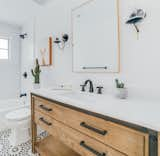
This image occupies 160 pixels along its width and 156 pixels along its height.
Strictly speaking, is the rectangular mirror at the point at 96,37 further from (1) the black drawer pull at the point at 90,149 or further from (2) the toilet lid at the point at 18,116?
(2) the toilet lid at the point at 18,116

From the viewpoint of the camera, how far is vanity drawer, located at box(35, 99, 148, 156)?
772 mm

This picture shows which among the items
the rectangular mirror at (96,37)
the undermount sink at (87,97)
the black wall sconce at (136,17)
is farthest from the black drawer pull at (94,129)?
the black wall sconce at (136,17)

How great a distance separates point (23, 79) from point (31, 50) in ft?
2.96

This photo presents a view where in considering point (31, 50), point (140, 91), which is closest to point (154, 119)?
point (140, 91)

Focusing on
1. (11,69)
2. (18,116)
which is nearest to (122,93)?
(18,116)

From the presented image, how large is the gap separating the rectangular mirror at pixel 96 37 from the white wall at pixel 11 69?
241cm

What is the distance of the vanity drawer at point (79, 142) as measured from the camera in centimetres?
97

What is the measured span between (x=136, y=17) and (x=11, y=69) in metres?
3.49

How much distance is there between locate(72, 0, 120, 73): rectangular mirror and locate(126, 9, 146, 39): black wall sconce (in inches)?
7.8

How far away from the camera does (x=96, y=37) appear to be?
1.74 m

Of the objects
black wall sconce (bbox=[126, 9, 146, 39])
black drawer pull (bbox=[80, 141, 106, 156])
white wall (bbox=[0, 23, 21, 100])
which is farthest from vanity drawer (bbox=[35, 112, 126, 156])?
white wall (bbox=[0, 23, 21, 100])

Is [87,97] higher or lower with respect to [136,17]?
lower

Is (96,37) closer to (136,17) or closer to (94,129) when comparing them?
(136,17)

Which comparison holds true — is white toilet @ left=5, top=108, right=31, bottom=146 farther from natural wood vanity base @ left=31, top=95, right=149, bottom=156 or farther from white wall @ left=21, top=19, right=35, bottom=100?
white wall @ left=21, top=19, right=35, bottom=100
